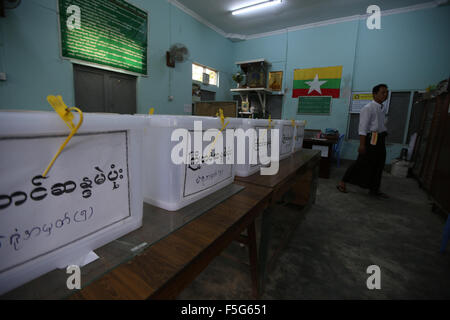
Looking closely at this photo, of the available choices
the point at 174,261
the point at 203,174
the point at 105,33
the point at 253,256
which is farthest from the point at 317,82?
the point at 174,261

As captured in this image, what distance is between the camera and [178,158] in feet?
1.91

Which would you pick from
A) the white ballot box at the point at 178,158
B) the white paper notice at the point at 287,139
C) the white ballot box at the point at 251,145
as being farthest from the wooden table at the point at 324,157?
the white ballot box at the point at 178,158

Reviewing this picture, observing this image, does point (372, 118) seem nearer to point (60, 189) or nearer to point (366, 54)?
point (366, 54)

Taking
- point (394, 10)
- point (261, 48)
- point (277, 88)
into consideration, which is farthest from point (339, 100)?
point (261, 48)

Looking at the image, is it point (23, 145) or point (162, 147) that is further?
point (162, 147)

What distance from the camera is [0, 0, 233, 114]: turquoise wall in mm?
2180

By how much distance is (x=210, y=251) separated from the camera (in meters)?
0.51

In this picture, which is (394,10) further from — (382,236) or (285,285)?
(285,285)

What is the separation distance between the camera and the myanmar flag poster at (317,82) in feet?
15.2

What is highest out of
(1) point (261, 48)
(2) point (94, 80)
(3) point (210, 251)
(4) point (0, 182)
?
(1) point (261, 48)

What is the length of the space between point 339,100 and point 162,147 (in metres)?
5.09

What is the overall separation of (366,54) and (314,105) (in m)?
1.37

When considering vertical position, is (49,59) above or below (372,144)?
above

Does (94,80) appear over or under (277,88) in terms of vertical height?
under
